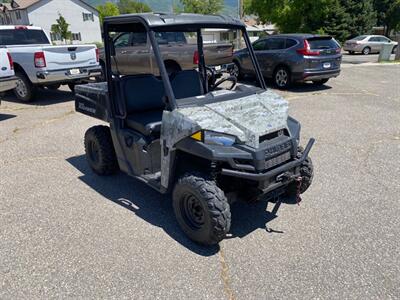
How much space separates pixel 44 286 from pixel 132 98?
6.98 feet

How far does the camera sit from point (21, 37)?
30.1ft

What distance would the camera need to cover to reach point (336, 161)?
491 centimetres

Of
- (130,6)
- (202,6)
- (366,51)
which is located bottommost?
(366,51)

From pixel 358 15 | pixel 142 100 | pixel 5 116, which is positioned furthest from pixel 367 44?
pixel 142 100

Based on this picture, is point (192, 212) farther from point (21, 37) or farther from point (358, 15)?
point (358, 15)

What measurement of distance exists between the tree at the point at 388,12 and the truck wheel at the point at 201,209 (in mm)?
40119

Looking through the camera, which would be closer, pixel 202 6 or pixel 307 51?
pixel 307 51

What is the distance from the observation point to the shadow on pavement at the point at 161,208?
10.7 feet

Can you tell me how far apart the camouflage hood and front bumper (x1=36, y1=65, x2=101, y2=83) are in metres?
6.25

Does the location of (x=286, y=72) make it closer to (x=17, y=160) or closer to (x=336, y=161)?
(x=336, y=161)

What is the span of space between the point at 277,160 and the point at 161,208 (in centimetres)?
149

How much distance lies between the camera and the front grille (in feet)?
9.23

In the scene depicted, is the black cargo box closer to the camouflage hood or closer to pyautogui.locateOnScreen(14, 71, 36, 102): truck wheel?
the camouflage hood

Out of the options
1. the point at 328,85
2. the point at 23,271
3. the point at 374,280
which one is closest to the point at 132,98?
the point at 23,271
